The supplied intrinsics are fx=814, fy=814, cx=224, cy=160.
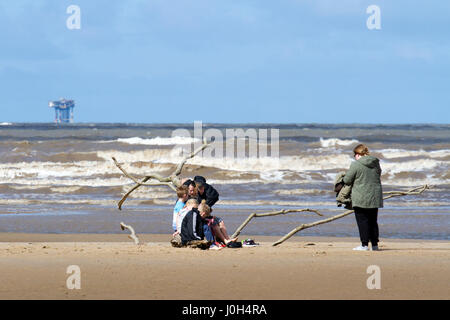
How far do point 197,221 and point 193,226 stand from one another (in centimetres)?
8

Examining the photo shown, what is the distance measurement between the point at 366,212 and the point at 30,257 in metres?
4.13

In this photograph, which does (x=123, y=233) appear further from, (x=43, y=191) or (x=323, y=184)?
(x=323, y=184)

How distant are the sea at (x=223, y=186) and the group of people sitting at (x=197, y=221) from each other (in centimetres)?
362

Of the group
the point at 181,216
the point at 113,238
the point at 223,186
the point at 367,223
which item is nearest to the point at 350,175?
the point at 367,223

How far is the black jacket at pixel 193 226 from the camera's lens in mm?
10328

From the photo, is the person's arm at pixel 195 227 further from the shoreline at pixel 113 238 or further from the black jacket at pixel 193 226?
the shoreline at pixel 113 238

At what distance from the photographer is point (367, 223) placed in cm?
1026

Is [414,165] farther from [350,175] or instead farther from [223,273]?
[223,273]

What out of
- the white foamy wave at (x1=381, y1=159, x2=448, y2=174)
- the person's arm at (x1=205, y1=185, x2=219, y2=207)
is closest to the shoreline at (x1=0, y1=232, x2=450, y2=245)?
the person's arm at (x1=205, y1=185, x2=219, y2=207)

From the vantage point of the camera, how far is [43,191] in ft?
84.1

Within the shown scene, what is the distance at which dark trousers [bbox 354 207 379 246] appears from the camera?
10203 mm

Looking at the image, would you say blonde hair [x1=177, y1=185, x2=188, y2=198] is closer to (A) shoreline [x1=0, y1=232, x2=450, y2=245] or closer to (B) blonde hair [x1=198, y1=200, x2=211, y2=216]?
(B) blonde hair [x1=198, y1=200, x2=211, y2=216]

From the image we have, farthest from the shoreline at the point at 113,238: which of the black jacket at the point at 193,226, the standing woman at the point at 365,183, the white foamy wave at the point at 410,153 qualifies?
the white foamy wave at the point at 410,153

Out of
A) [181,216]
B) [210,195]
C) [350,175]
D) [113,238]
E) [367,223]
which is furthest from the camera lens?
[113,238]
